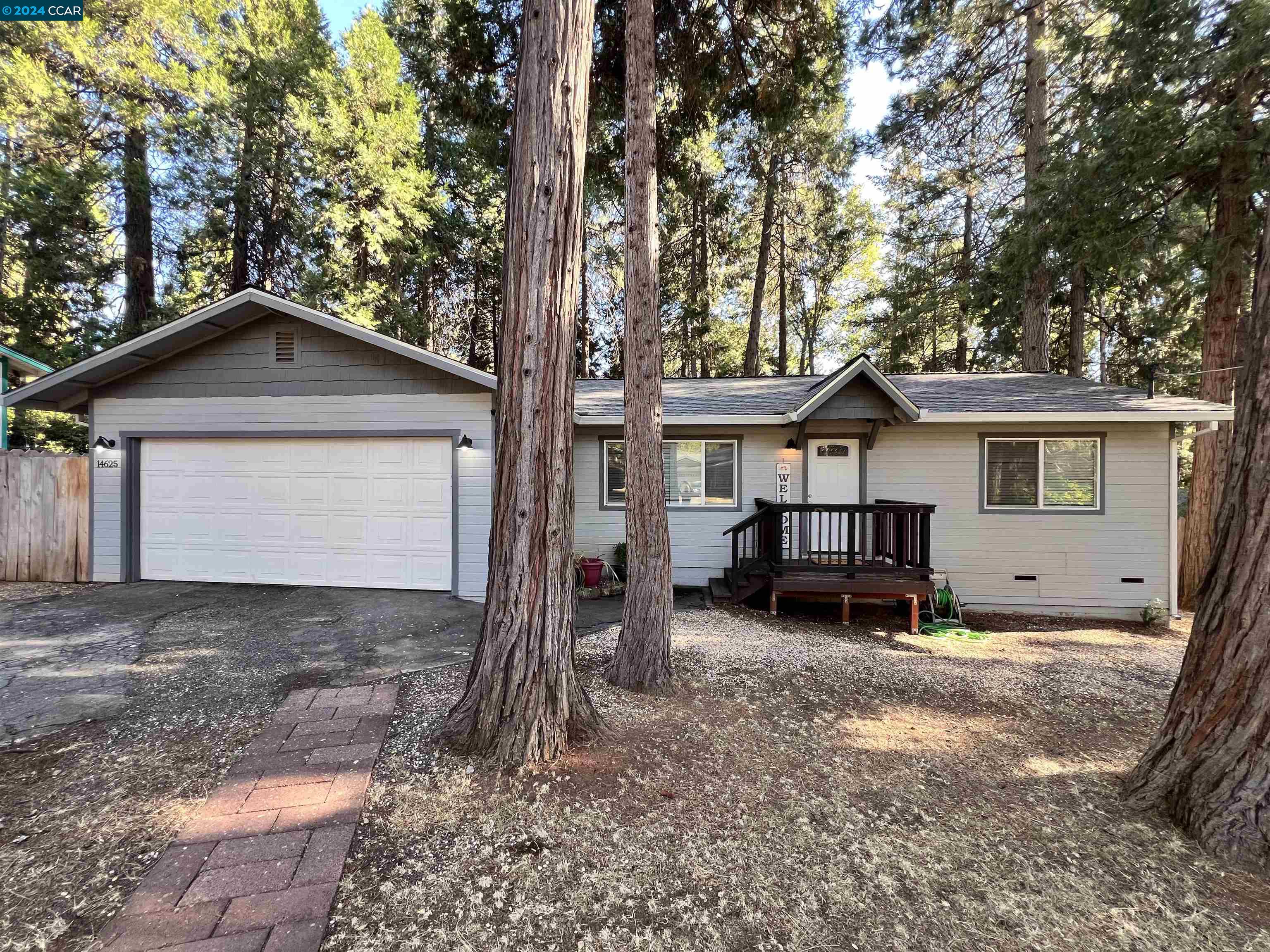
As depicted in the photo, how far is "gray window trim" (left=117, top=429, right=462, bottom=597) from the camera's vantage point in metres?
6.91

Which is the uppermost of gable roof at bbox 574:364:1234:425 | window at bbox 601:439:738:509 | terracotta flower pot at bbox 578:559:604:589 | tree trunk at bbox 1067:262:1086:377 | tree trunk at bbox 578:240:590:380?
tree trunk at bbox 578:240:590:380

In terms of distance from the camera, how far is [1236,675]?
242 centimetres

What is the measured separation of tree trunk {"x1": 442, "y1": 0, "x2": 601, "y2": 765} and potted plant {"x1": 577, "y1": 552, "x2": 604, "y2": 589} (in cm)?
439

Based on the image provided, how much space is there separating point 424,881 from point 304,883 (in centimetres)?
47

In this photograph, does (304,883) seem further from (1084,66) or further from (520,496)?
(1084,66)

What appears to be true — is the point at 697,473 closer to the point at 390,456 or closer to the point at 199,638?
the point at 390,456

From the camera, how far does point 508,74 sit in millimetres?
6336

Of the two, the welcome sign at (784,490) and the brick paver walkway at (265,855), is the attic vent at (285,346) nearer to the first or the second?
the brick paver walkway at (265,855)

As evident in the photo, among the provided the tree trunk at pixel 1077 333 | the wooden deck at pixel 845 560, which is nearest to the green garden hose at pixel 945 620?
the wooden deck at pixel 845 560

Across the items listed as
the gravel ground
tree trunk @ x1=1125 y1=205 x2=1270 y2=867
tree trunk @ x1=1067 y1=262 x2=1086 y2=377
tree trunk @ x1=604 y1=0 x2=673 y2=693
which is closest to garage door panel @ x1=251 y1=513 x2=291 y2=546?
the gravel ground

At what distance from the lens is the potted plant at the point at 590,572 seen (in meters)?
7.54

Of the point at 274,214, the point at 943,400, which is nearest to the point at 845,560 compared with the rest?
the point at 943,400

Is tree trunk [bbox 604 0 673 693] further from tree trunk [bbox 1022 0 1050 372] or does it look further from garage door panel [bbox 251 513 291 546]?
tree trunk [bbox 1022 0 1050 372]

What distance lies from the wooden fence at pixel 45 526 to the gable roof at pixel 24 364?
3.55 m
